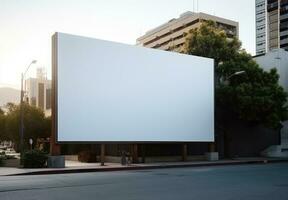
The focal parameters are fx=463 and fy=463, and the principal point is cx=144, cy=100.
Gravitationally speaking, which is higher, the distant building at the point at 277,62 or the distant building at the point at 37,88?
the distant building at the point at 37,88

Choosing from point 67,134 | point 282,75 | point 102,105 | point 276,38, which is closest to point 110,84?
point 102,105

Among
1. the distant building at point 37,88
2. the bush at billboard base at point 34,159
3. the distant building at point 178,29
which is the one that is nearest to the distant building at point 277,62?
the bush at billboard base at point 34,159

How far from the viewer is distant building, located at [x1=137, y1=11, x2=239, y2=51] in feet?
473

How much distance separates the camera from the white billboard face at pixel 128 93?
34156mm

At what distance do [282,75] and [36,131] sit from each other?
33.1m

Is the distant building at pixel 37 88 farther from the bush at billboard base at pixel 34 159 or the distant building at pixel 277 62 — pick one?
the bush at billboard base at pixel 34 159

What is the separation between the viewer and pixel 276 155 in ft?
174

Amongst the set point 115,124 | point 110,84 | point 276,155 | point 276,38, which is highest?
point 276,38

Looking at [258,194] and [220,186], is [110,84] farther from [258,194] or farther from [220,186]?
[258,194]

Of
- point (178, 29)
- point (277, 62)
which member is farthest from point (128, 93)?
point (178, 29)

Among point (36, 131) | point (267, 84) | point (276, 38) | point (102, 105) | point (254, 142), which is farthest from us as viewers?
point (276, 38)

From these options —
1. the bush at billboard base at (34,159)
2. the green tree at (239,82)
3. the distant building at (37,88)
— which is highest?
the distant building at (37,88)

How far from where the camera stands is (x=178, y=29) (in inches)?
6078

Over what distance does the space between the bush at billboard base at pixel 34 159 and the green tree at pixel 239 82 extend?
2042cm
